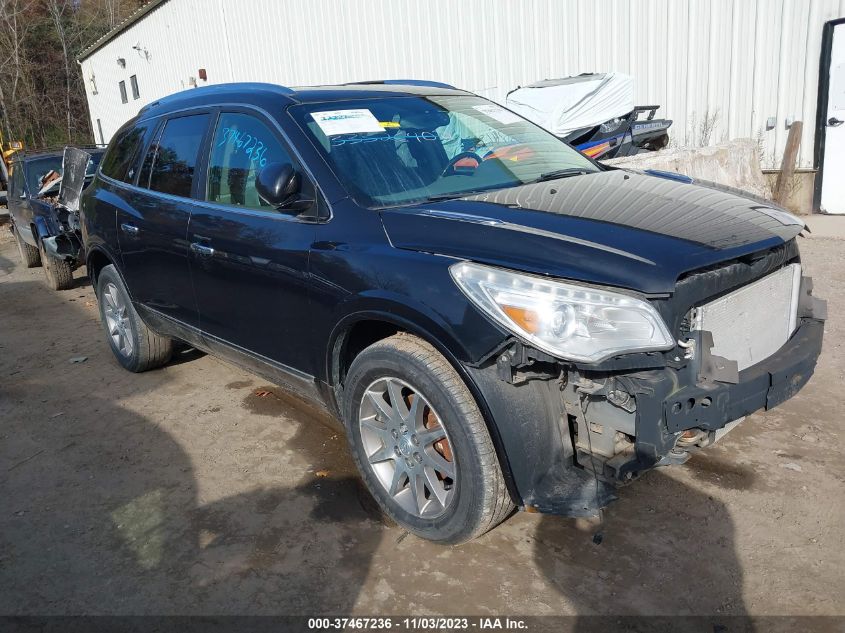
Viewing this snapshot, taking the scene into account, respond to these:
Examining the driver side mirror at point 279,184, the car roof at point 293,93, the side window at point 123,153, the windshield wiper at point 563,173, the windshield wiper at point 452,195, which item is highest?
the car roof at point 293,93

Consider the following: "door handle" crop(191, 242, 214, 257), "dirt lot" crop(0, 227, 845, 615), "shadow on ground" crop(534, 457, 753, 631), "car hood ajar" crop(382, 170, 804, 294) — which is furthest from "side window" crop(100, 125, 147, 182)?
"shadow on ground" crop(534, 457, 753, 631)

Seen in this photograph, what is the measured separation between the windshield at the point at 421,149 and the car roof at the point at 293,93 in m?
0.09

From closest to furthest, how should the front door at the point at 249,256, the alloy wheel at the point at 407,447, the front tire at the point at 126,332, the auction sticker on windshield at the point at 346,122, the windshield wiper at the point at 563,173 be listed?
the alloy wheel at the point at 407,447, the front door at the point at 249,256, the auction sticker on windshield at the point at 346,122, the windshield wiper at the point at 563,173, the front tire at the point at 126,332

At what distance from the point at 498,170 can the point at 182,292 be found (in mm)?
1959

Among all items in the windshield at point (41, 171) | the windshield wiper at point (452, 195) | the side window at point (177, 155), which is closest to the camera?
the windshield wiper at point (452, 195)

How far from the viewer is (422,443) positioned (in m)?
2.81

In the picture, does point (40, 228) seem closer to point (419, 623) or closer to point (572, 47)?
point (419, 623)

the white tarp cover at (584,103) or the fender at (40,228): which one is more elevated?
the white tarp cover at (584,103)

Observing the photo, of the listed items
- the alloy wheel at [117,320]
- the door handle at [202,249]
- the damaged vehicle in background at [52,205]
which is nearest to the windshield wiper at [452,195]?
the door handle at [202,249]

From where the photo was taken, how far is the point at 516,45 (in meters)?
11.8

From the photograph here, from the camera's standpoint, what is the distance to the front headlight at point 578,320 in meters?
2.29

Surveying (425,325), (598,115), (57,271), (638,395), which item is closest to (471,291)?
(425,325)

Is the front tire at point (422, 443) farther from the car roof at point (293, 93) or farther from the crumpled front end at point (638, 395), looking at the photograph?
the car roof at point (293, 93)

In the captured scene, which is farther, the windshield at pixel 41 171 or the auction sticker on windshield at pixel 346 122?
the windshield at pixel 41 171
